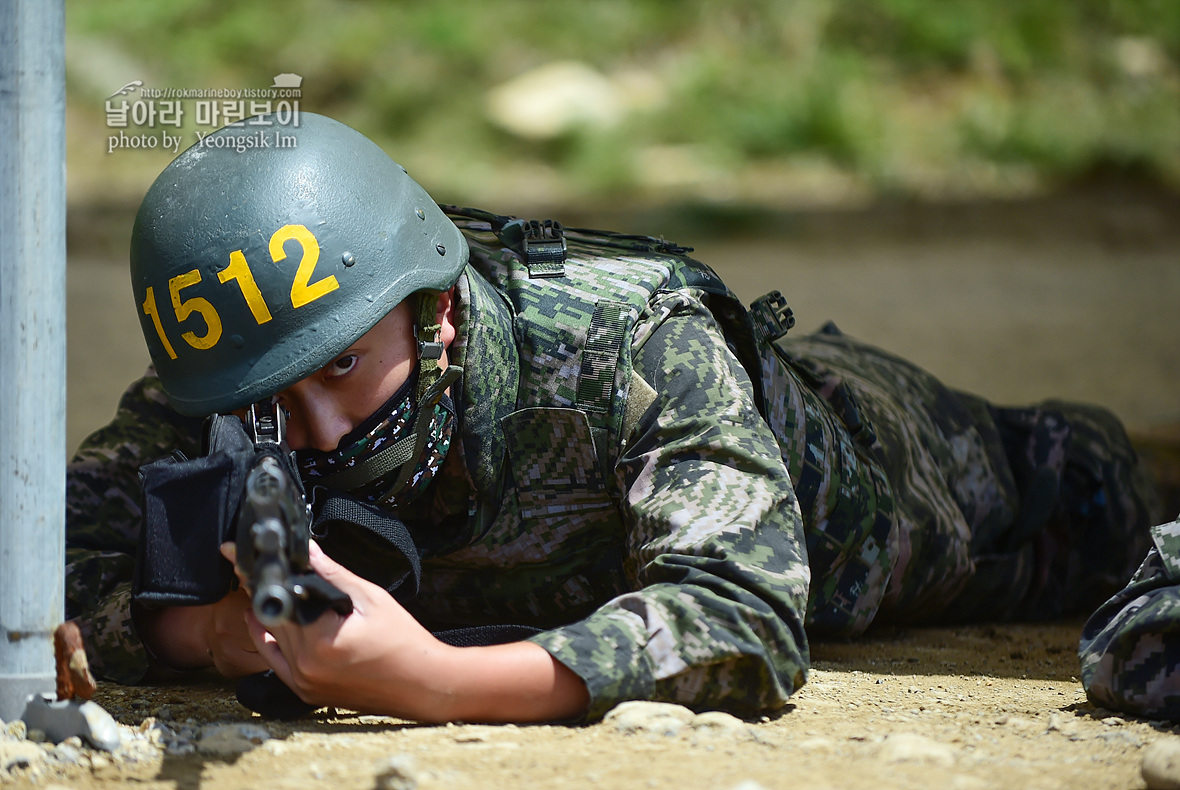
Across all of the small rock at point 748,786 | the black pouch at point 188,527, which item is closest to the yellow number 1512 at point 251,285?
the black pouch at point 188,527

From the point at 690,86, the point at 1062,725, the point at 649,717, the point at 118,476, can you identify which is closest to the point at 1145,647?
the point at 1062,725

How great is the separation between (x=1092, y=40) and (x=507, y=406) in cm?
1335

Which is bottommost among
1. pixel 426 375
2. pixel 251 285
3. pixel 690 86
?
pixel 426 375

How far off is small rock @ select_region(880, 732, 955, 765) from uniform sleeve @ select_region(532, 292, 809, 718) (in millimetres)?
247

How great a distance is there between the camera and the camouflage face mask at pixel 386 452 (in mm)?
2283

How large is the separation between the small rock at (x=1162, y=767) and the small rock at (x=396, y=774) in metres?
1.04

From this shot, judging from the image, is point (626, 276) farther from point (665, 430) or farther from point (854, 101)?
point (854, 101)

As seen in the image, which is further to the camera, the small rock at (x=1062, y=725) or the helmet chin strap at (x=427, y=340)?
the helmet chin strap at (x=427, y=340)

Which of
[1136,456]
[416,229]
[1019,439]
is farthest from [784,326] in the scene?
[1136,456]

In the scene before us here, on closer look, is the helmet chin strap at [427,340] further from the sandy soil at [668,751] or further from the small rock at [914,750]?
the small rock at [914,750]

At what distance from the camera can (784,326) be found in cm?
269

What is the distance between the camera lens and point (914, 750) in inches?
74.7

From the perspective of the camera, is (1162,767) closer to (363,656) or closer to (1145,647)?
(1145,647)

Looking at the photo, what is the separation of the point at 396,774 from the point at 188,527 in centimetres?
54
